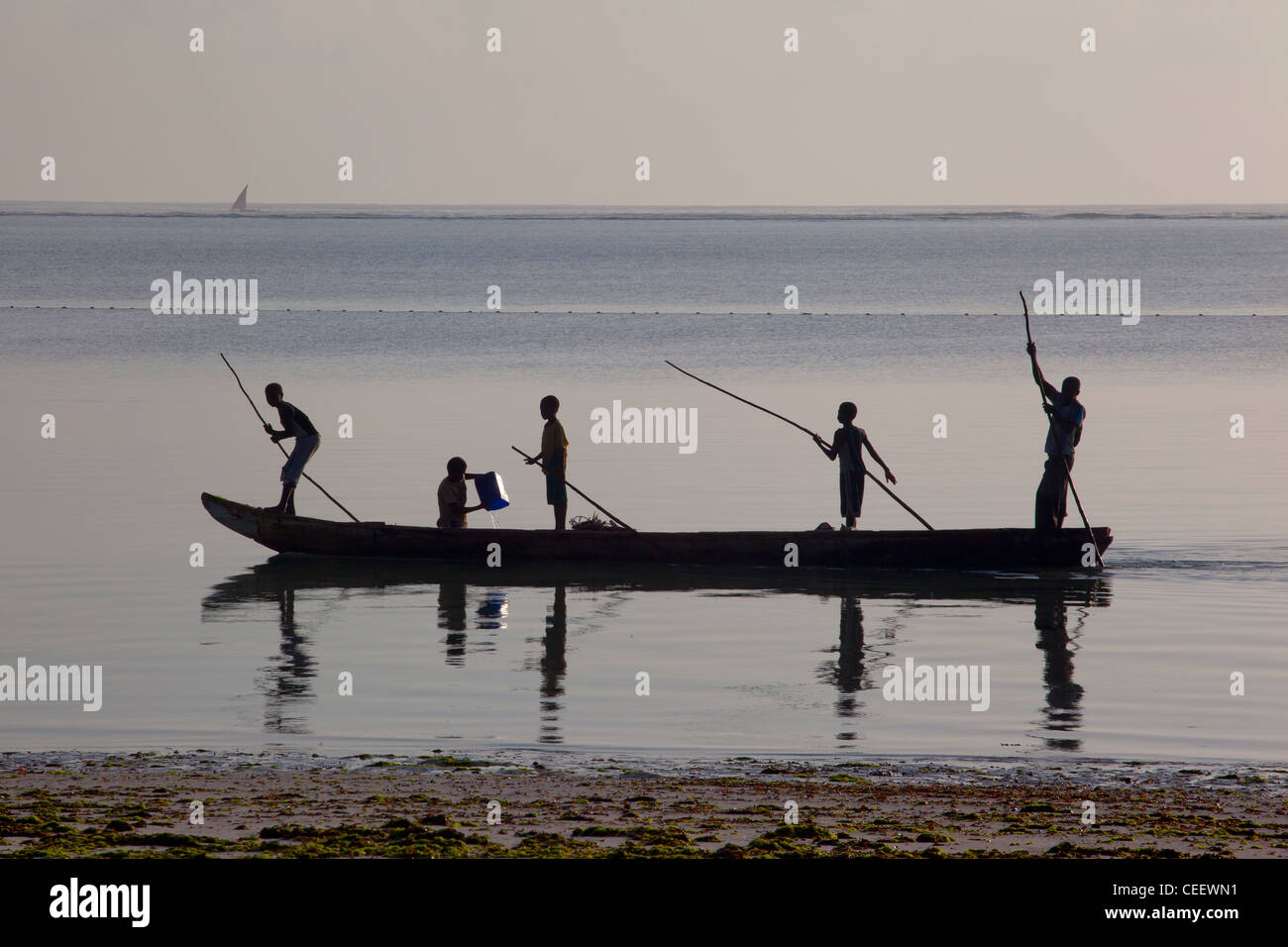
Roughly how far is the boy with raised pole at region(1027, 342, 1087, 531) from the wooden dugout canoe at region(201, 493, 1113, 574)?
220mm

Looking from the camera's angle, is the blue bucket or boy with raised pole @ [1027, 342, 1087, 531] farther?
the blue bucket

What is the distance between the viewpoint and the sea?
36.9 feet

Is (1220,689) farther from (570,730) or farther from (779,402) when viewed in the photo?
(779,402)

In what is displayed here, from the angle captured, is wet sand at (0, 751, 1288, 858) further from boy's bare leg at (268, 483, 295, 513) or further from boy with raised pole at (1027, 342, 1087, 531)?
boy's bare leg at (268, 483, 295, 513)

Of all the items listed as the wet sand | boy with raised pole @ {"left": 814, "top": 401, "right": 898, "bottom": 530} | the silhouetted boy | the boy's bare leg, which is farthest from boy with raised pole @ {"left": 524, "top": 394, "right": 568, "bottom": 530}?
the wet sand

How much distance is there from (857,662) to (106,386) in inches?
1070

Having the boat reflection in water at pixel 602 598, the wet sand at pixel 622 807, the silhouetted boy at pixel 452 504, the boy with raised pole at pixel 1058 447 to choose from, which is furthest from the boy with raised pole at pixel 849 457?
the wet sand at pixel 622 807

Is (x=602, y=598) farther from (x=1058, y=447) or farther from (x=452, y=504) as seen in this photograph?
(x=1058, y=447)

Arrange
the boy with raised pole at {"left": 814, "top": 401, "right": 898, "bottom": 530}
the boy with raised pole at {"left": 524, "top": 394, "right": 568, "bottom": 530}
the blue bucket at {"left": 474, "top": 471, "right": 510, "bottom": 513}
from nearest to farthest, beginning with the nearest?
the boy with raised pole at {"left": 814, "top": 401, "right": 898, "bottom": 530} → the boy with raised pole at {"left": 524, "top": 394, "right": 568, "bottom": 530} → the blue bucket at {"left": 474, "top": 471, "right": 510, "bottom": 513}

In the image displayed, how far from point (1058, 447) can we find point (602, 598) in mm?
4664

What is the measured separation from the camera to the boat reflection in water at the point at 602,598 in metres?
12.5

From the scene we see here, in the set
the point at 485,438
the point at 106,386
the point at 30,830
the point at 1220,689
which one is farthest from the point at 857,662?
the point at 106,386

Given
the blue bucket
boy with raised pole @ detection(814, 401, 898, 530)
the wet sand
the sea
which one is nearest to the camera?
the wet sand

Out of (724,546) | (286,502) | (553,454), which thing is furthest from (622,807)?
(286,502)
